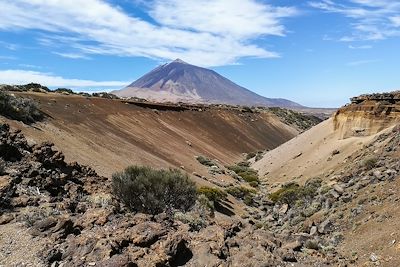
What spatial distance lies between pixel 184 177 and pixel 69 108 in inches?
949

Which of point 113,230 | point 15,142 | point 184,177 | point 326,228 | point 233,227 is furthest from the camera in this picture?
point 326,228

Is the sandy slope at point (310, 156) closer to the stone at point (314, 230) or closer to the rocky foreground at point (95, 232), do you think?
the stone at point (314, 230)

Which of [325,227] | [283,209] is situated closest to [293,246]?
[325,227]

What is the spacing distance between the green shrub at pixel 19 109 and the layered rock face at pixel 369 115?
940 inches

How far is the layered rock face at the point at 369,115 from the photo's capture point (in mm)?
33156

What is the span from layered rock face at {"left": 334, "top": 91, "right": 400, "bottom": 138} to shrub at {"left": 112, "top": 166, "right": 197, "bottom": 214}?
71.5ft

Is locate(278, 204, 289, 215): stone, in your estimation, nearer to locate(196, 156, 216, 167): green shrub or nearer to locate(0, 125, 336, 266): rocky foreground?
locate(0, 125, 336, 266): rocky foreground

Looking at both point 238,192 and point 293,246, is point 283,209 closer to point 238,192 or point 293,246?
point 238,192

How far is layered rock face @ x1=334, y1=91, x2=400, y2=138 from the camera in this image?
33.2 meters

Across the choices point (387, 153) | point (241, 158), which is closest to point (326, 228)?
point (387, 153)

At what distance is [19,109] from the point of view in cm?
2634

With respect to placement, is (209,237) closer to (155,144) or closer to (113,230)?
(113,230)

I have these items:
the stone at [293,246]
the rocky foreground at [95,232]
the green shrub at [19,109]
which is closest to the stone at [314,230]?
the rocky foreground at [95,232]

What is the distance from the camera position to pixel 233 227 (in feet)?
36.0
